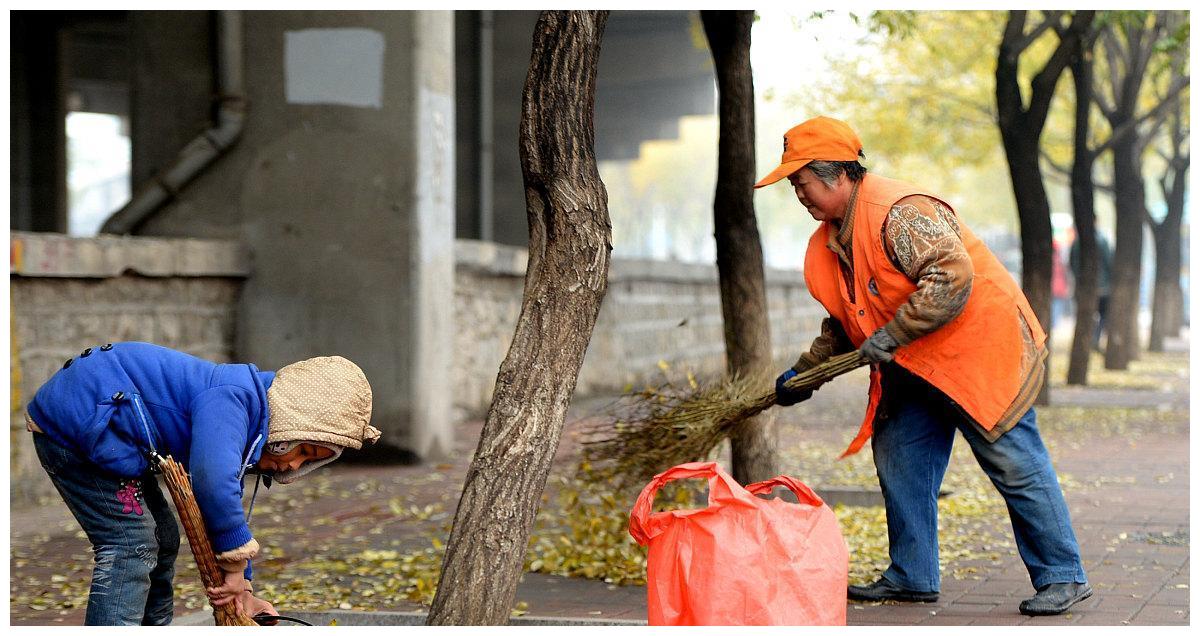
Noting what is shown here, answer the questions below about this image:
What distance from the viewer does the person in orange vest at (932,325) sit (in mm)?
4383

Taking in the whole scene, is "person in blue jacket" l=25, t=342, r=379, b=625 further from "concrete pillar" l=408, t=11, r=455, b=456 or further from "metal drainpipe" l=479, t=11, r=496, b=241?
"metal drainpipe" l=479, t=11, r=496, b=241

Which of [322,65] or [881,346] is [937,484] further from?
[322,65]

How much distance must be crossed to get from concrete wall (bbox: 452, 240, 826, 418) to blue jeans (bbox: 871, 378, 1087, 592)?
45.7 inches

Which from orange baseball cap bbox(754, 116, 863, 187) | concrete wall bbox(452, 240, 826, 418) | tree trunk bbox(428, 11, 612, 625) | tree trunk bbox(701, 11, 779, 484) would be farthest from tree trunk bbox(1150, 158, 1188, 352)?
tree trunk bbox(428, 11, 612, 625)

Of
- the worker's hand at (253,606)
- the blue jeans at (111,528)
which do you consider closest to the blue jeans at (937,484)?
the worker's hand at (253,606)

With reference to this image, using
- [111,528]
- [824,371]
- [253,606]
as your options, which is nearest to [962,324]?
[824,371]

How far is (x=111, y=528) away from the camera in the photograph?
355 cm

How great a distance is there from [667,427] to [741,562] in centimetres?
Answer: 157

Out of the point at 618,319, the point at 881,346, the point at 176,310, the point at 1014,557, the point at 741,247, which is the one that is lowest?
the point at 1014,557

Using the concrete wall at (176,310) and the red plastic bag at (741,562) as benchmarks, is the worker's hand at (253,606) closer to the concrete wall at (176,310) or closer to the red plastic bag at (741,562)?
the red plastic bag at (741,562)

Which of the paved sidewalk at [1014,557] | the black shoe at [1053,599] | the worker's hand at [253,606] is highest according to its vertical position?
the worker's hand at [253,606]

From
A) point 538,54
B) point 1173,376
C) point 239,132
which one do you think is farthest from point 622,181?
point 538,54

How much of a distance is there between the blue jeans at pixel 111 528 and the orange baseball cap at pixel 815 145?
83.6 inches
